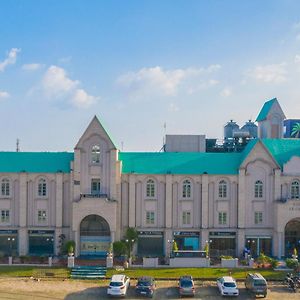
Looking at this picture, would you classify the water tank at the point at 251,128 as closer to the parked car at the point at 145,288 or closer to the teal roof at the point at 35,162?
the teal roof at the point at 35,162

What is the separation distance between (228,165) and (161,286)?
20.8 meters

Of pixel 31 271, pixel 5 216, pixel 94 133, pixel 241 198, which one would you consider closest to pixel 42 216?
pixel 5 216

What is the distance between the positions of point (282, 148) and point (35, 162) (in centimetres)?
3315

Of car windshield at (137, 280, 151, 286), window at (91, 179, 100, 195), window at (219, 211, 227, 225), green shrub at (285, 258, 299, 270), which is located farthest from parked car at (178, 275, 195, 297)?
window at (91, 179, 100, 195)

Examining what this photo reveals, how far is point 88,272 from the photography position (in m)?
55.4

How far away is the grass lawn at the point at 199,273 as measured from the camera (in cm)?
5417

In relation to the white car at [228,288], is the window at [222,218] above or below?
above

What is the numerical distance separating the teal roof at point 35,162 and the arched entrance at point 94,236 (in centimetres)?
730

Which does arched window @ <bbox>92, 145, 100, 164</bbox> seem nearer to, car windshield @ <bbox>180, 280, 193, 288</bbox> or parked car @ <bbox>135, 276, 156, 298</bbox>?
parked car @ <bbox>135, 276, 156, 298</bbox>

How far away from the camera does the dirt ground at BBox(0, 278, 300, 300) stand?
1860 inches

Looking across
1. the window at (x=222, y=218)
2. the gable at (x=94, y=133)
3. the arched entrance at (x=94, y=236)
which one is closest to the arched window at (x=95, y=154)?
the gable at (x=94, y=133)

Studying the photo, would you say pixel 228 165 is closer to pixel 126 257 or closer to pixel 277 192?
pixel 277 192

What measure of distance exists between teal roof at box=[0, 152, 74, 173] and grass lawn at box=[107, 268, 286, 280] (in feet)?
55.1

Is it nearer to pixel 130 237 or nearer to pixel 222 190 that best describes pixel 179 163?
pixel 222 190
